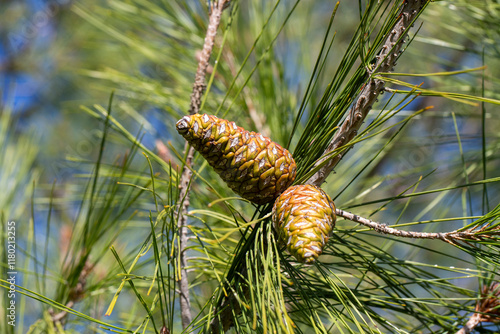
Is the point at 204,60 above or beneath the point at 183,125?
above

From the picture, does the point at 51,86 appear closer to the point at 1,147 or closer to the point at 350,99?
the point at 1,147

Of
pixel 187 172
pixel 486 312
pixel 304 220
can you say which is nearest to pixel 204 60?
pixel 187 172

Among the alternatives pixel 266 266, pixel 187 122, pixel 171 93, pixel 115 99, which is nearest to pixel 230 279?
pixel 266 266

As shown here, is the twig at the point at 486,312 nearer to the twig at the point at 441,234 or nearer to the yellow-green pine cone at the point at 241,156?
the twig at the point at 441,234

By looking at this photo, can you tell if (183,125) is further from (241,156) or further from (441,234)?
(441,234)

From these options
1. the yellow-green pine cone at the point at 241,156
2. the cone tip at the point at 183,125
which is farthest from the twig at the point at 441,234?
the cone tip at the point at 183,125
